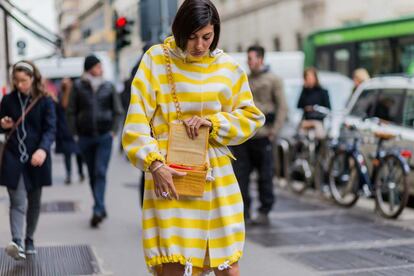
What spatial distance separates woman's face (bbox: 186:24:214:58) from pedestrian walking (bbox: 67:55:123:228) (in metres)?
5.94

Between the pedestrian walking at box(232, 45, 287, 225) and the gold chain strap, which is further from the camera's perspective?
the pedestrian walking at box(232, 45, 287, 225)

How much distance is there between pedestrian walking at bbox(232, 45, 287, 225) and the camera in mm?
9969

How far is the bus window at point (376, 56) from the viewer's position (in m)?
21.0

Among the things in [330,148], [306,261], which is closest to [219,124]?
[306,261]

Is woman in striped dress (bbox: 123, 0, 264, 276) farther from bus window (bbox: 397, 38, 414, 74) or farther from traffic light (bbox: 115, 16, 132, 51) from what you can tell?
traffic light (bbox: 115, 16, 132, 51)

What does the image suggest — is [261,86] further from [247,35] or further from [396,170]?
[247,35]

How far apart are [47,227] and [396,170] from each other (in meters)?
3.78

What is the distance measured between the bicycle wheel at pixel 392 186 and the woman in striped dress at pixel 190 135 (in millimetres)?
6097

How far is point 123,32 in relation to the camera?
23906 millimetres

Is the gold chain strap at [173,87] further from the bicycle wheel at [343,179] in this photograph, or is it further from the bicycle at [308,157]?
the bicycle at [308,157]

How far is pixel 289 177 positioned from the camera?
45.0 ft

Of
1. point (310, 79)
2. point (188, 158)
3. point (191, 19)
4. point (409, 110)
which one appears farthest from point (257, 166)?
point (191, 19)

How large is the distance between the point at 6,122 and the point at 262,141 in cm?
324

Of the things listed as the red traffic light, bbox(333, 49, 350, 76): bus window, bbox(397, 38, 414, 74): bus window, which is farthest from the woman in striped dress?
the red traffic light
